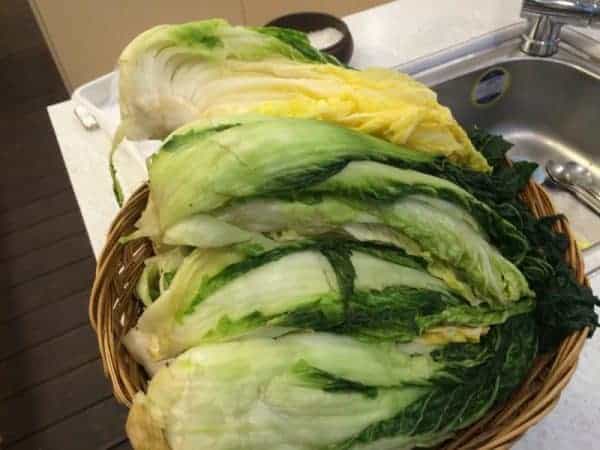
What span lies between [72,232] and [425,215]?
5.73ft

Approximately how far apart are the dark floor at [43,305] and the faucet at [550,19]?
1490 mm

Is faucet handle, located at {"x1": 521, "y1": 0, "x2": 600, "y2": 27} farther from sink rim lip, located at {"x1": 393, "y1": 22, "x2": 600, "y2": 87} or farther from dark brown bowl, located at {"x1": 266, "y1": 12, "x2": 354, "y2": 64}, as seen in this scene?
dark brown bowl, located at {"x1": 266, "y1": 12, "x2": 354, "y2": 64}

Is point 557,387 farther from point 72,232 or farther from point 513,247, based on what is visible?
point 72,232

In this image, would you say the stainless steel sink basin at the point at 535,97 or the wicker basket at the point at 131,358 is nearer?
the wicker basket at the point at 131,358

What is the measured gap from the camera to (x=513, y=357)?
0.62 meters

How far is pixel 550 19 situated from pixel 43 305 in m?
1.75

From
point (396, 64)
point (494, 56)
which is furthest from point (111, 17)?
point (494, 56)

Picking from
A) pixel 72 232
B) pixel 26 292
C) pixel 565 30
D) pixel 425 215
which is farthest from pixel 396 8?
pixel 26 292

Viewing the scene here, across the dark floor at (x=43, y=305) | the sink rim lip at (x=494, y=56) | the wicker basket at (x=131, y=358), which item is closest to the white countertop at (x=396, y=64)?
the sink rim lip at (x=494, y=56)

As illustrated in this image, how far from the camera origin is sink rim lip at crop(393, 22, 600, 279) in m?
1.25

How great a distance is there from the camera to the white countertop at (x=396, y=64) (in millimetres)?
731

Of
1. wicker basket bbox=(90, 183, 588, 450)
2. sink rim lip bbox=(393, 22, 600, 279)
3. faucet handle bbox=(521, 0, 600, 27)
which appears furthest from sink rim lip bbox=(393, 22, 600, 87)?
wicker basket bbox=(90, 183, 588, 450)

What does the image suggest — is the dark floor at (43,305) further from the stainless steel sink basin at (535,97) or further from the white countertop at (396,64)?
the stainless steel sink basin at (535,97)

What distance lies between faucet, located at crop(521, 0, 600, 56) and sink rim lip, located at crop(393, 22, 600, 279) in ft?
0.08
